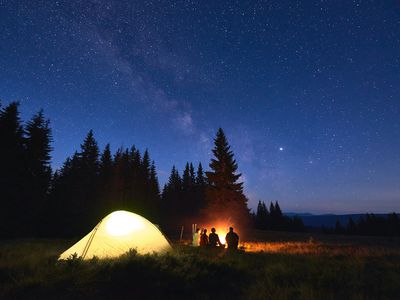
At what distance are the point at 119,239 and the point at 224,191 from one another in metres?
24.8

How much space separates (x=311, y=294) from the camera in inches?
233

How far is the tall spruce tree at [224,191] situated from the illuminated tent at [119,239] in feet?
74.8

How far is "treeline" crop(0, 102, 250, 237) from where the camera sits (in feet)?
86.0

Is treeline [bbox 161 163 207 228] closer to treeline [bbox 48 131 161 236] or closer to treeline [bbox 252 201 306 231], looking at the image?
treeline [bbox 48 131 161 236]

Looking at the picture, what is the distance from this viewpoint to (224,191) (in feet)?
114

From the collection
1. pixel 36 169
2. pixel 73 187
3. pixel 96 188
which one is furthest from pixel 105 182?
pixel 36 169

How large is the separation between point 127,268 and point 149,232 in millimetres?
4065

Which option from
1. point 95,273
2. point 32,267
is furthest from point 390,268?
point 32,267

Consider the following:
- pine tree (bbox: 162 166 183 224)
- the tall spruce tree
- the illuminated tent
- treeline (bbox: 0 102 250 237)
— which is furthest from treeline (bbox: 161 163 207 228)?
the illuminated tent

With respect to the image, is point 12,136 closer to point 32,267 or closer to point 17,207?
point 17,207

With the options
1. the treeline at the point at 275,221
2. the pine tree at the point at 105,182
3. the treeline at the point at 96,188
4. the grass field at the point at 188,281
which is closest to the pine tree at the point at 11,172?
the treeline at the point at 96,188

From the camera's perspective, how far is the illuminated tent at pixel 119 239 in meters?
10.4

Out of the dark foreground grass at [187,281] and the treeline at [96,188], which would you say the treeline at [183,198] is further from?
the dark foreground grass at [187,281]

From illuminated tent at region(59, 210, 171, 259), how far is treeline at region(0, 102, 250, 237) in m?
19.3
